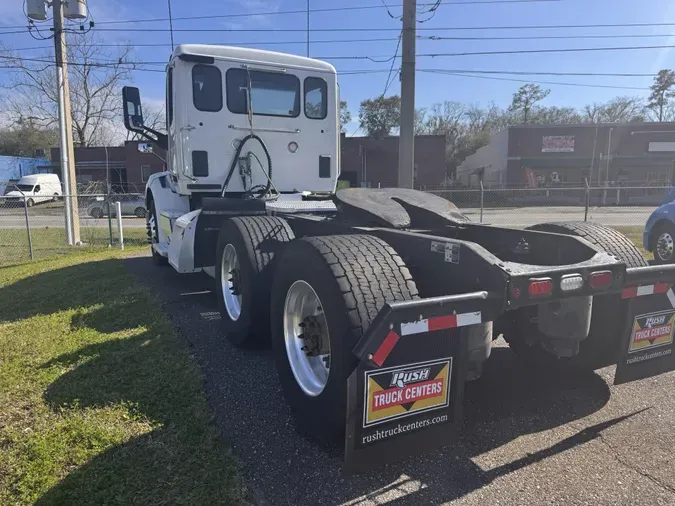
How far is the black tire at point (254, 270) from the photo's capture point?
4.12 m

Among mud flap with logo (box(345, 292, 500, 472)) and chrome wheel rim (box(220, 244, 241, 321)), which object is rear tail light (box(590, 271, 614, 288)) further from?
chrome wheel rim (box(220, 244, 241, 321))

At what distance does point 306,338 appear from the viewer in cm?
303

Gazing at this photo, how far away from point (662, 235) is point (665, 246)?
0.22 meters

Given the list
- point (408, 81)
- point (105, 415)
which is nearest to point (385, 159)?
point (408, 81)

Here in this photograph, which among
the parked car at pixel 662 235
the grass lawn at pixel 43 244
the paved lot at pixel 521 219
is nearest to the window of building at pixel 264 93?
the parked car at pixel 662 235

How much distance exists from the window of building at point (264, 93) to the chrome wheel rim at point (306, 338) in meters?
3.90

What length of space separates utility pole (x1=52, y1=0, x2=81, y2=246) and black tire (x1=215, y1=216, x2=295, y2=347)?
10096mm

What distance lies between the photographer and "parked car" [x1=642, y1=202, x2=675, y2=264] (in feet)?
29.7

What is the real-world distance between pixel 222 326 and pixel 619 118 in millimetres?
80701

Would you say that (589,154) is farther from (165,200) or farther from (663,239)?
(165,200)

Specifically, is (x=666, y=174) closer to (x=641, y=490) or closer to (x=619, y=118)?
(x=619, y=118)

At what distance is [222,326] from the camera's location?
4.75 m

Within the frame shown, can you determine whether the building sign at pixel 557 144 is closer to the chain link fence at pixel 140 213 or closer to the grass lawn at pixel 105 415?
the chain link fence at pixel 140 213

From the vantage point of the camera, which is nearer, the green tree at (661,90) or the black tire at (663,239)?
the black tire at (663,239)
